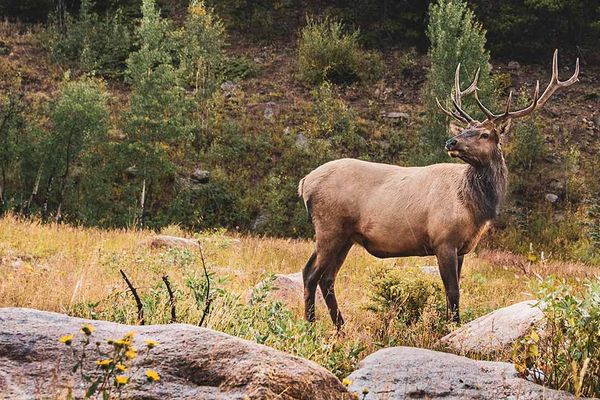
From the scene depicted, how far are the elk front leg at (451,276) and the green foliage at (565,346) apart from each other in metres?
2.63

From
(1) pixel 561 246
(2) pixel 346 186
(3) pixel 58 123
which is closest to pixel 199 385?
(2) pixel 346 186

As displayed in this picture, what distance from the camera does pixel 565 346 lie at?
4.25 metres

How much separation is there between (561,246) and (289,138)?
10.8 metres

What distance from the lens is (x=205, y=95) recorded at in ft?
92.3

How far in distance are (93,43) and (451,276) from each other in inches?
1132

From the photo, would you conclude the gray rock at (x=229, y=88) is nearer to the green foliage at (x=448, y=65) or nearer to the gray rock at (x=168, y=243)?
the green foliage at (x=448, y=65)

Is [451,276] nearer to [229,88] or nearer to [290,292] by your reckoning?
[290,292]

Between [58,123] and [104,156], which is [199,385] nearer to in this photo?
[58,123]

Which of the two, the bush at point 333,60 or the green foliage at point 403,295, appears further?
the bush at point 333,60

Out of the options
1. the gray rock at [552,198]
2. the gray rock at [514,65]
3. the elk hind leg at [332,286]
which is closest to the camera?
the elk hind leg at [332,286]

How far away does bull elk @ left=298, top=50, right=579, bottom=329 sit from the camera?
7117mm

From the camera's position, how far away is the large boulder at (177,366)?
2.96 metres

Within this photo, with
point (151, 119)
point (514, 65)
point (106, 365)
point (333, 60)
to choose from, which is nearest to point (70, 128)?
point (151, 119)

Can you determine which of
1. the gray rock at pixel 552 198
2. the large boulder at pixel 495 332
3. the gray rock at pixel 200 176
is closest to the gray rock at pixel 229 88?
the gray rock at pixel 200 176
